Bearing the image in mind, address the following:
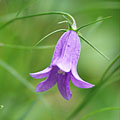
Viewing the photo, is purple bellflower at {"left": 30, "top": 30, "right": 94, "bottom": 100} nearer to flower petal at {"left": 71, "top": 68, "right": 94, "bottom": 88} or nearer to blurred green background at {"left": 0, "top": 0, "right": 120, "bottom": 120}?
flower petal at {"left": 71, "top": 68, "right": 94, "bottom": 88}

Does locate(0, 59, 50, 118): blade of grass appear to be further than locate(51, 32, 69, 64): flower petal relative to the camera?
Yes

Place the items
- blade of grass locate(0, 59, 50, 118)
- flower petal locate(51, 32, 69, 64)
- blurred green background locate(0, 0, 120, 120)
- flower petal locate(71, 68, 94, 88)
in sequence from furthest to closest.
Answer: blurred green background locate(0, 0, 120, 120) < blade of grass locate(0, 59, 50, 118) < flower petal locate(51, 32, 69, 64) < flower petal locate(71, 68, 94, 88)

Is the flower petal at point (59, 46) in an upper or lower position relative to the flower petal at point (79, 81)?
upper

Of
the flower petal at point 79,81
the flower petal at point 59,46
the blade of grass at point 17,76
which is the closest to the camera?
the flower petal at point 79,81

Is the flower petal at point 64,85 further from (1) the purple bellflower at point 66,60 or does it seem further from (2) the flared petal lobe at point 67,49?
(2) the flared petal lobe at point 67,49

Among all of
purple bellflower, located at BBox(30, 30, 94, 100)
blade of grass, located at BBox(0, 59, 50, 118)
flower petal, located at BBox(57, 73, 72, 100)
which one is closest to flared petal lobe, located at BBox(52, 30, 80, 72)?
purple bellflower, located at BBox(30, 30, 94, 100)

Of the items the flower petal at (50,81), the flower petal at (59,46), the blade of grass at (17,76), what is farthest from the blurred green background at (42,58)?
the flower petal at (59,46)

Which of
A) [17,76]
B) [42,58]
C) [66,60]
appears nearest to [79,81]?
[66,60]

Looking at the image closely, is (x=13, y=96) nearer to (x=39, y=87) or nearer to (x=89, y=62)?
(x=39, y=87)
